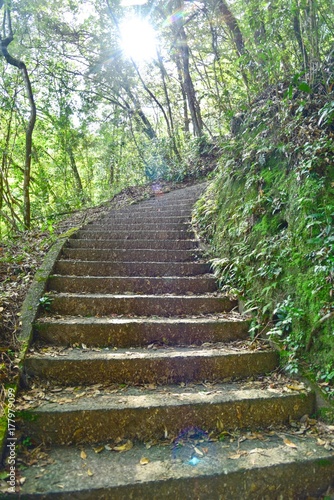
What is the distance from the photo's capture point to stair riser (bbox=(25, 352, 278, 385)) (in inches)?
97.5

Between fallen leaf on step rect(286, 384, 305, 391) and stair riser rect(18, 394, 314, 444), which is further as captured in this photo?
fallen leaf on step rect(286, 384, 305, 391)

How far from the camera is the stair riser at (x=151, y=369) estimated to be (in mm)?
2477

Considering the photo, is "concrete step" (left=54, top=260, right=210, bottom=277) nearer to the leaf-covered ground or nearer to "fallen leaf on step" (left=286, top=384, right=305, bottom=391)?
the leaf-covered ground

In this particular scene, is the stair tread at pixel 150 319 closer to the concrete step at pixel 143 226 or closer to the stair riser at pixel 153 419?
the stair riser at pixel 153 419

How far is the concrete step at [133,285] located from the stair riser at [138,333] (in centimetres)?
78

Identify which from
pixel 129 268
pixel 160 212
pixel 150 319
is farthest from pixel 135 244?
pixel 150 319

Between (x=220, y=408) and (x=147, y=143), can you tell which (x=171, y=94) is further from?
(x=220, y=408)

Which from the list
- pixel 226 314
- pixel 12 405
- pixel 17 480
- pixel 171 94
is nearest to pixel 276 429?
pixel 226 314

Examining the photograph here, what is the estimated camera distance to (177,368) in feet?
8.63

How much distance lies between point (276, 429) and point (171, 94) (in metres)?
14.5

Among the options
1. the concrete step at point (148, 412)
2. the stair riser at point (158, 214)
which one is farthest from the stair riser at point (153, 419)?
the stair riser at point (158, 214)

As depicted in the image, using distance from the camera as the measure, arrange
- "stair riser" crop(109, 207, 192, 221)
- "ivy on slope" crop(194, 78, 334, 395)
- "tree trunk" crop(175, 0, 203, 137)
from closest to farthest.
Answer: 1. "ivy on slope" crop(194, 78, 334, 395)
2. "stair riser" crop(109, 207, 192, 221)
3. "tree trunk" crop(175, 0, 203, 137)

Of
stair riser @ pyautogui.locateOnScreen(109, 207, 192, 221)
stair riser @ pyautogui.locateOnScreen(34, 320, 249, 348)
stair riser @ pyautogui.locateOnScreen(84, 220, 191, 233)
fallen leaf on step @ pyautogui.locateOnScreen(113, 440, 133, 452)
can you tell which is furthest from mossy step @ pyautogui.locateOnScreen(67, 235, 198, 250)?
fallen leaf on step @ pyautogui.locateOnScreen(113, 440, 133, 452)

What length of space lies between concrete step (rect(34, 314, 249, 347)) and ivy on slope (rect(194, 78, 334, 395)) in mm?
320
